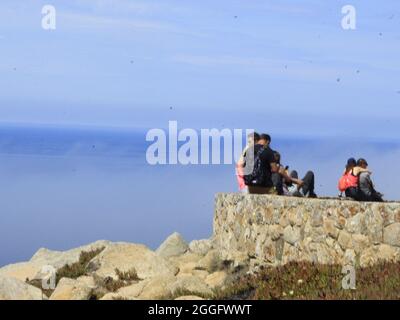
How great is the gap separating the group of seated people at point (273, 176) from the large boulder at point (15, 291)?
5856 mm

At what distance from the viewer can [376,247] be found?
20188mm

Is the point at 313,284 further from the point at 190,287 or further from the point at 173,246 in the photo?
the point at 173,246

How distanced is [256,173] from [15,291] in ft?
21.2

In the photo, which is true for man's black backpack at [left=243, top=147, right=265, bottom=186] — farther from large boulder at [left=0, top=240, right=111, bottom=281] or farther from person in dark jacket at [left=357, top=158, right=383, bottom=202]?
large boulder at [left=0, top=240, right=111, bottom=281]

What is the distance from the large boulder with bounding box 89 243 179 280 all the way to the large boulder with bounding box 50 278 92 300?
112 inches

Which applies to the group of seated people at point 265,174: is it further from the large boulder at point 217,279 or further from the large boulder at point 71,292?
the large boulder at point 71,292

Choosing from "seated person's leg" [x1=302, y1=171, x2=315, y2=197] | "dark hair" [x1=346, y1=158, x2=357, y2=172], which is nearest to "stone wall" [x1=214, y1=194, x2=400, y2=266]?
"seated person's leg" [x1=302, y1=171, x2=315, y2=197]

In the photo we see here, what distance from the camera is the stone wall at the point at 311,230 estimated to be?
20125 millimetres

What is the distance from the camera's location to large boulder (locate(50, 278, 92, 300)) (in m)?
22.1

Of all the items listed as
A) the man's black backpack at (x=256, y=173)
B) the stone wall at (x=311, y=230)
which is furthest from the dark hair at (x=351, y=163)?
the stone wall at (x=311, y=230)

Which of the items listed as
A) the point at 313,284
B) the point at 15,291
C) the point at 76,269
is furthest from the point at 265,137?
the point at 76,269
